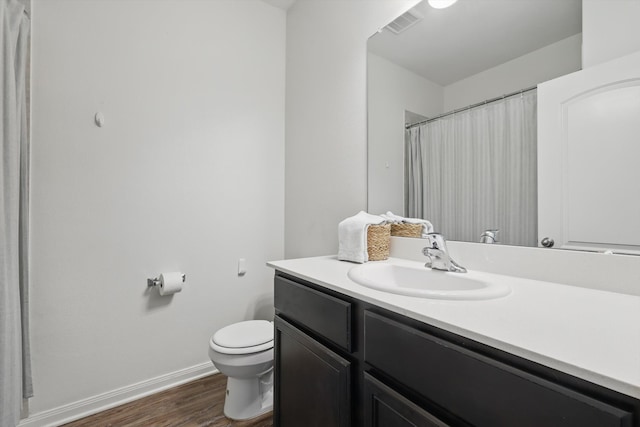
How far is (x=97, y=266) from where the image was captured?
5.25 feet

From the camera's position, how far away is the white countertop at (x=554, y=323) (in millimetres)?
460

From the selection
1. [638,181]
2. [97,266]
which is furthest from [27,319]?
[638,181]

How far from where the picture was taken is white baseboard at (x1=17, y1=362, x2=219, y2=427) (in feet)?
4.82

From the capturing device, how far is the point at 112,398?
164cm

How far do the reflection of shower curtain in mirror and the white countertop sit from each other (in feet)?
0.89

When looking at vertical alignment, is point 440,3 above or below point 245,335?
above

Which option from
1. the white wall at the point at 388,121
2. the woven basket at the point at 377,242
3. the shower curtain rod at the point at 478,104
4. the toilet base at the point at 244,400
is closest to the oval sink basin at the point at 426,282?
the woven basket at the point at 377,242

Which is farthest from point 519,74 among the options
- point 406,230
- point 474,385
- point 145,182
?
point 145,182

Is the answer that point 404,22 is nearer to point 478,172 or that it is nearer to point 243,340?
point 478,172

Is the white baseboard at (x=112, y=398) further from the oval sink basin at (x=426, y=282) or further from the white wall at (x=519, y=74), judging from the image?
the white wall at (x=519, y=74)

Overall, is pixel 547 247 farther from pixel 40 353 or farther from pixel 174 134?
pixel 40 353

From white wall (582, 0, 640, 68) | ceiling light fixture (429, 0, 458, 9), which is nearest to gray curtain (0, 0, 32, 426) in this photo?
ceiling light fixture (429, 0, 458, 9)

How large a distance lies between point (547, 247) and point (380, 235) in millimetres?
621

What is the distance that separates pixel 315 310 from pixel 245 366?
2.31 feet
